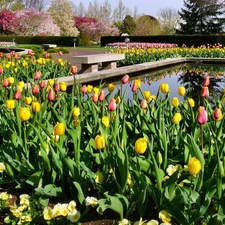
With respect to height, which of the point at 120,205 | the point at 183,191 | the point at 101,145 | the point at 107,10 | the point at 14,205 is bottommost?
the point at 14,205

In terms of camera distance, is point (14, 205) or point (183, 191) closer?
point (183, 191)

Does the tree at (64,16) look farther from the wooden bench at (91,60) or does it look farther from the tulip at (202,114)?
the tulip at (202,114)

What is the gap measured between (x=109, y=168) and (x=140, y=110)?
2.62ft

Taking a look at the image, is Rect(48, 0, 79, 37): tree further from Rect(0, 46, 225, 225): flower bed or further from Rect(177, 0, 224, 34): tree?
Rect(0, 46, 225, 225): flower bed

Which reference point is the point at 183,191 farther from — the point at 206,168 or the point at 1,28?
the point at 1,28

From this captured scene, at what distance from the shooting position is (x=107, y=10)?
70562mm

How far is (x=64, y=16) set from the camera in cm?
5081

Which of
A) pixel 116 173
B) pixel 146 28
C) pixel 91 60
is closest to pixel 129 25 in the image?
pixel 146 28

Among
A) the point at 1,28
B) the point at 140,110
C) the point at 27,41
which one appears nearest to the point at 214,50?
the point at 140,110

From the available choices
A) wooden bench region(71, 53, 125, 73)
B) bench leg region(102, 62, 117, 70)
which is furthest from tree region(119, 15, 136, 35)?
wooden bench region(71, 53, 125, 73)

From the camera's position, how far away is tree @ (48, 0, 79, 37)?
164 ft

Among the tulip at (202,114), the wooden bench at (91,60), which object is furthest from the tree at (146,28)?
the tulip at (202,114)

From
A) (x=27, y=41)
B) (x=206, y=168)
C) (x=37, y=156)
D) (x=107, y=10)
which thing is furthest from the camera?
(x=107, y=10)

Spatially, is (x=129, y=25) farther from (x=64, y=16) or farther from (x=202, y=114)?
(x=202, y=114)
